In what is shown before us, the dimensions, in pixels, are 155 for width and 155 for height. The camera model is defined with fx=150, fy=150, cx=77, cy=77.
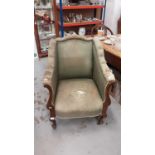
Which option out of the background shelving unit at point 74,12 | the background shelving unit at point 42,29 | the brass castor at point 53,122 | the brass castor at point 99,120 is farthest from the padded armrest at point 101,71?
the background shelving unit at point 42,29

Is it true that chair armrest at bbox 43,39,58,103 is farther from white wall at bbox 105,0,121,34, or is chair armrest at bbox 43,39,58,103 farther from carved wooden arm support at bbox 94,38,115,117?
white wall at bbox 105,0,121,34

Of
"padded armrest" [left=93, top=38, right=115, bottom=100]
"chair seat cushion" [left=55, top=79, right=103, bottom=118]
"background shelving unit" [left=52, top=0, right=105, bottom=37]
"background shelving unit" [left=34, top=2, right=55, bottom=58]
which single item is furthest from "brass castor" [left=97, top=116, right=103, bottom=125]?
"background shelving unit" [left=34, top=2, right=55, bottom=58]

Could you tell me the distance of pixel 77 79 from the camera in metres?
1.73

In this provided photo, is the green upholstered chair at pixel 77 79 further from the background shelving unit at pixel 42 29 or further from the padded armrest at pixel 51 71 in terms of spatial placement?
the background shelving unit at pixel 42 29

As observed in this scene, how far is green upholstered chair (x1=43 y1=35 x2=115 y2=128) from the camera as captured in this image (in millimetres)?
1361

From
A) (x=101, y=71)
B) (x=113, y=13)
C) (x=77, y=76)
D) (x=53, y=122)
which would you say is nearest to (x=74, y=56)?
(x=77, y=76)

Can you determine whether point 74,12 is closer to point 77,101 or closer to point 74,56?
point 74,56

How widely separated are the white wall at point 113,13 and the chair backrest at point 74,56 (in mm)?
1916

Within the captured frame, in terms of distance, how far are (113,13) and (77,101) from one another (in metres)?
2.48

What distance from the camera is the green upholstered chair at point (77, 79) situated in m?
1.36
